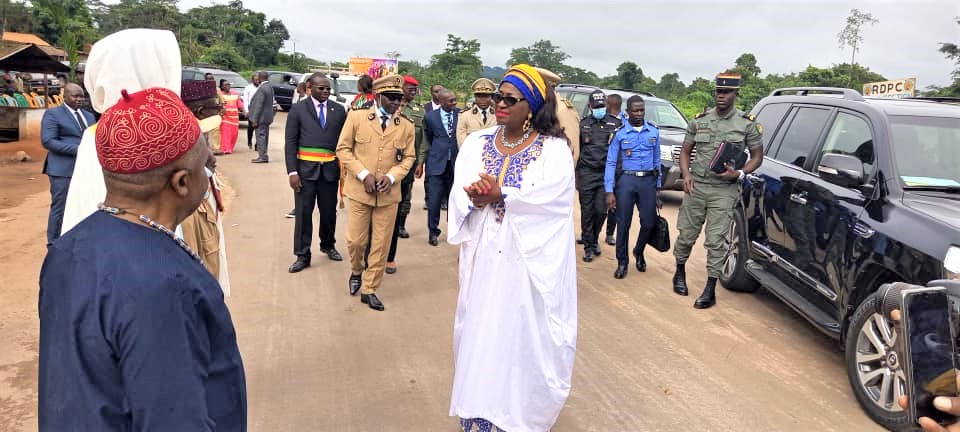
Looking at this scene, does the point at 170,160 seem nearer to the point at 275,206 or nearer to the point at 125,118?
the point at 125,118

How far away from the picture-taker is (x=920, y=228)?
397 cm

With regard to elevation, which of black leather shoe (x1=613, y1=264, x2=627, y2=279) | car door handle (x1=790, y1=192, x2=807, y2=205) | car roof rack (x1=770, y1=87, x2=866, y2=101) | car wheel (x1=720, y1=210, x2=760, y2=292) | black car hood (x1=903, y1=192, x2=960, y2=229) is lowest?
black leather shoe (x1=613, y1=264, x2=627, y2=279)

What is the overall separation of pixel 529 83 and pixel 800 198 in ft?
9.76

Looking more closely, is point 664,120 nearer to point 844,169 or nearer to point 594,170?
point 594,170

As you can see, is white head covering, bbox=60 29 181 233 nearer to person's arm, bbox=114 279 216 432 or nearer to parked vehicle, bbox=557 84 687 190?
person's arm, bbox=114 279 216 432

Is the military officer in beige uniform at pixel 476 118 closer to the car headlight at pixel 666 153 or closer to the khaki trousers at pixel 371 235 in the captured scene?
the khaki trousers at pixel 371 235

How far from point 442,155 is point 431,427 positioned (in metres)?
4.95

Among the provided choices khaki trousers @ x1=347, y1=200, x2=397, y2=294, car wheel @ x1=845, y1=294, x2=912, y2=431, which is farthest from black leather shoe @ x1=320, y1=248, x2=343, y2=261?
car wheel @ x1=845, y1=294, x2=912, y2=431

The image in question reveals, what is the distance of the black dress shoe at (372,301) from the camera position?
5676 millimetres

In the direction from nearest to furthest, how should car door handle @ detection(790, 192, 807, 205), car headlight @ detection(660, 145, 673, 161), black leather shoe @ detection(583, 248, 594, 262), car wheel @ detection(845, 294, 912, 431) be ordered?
car wheel @ detection(845, 294, 912, 431) → car door handle @ detection(790, 192, 807, 205) → black leather shoe @ detection(583, 248, 594, 262) → car headlight @ detection(660, 145, 673, 161)

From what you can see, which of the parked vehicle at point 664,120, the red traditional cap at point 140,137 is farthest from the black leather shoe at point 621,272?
the red traditional cap at point 140,137

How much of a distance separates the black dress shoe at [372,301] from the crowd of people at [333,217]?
0.06 ft

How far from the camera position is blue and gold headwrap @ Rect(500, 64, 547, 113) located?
3586 mm

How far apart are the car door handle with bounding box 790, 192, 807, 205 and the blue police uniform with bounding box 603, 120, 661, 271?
5.83 feet
